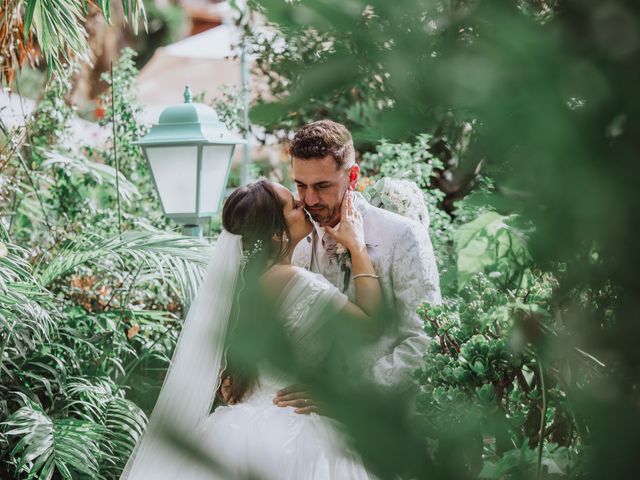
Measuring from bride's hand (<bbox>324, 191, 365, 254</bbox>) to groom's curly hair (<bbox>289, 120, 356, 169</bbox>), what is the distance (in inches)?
6.1

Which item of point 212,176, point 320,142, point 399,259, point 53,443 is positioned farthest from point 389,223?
point 53,443

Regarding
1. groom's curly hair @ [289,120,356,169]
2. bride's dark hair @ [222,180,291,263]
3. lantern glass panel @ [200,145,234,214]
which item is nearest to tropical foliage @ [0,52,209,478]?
lantern glass panel @ [200,145,234,214]

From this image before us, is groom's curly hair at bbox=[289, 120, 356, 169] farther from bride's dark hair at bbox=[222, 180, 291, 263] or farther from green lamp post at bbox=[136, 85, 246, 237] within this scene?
green lamp post at bbox=[136, 85, 246, 237]

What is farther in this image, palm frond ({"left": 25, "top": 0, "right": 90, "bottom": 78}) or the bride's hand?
palm frond ({"left": 25, "top": 0, "right": 90, "bottom": 78})

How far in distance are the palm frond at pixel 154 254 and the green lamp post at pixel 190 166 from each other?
186mm

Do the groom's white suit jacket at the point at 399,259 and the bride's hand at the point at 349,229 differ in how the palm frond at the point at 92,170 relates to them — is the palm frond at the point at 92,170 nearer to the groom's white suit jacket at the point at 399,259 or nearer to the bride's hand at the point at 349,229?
the groom's white suit jacket at the point at 399,259

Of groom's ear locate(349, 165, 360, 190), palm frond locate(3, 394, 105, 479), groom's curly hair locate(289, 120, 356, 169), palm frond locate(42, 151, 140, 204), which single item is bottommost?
palm frond locate(3, 394, 105, 479)

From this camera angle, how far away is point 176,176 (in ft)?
13.9

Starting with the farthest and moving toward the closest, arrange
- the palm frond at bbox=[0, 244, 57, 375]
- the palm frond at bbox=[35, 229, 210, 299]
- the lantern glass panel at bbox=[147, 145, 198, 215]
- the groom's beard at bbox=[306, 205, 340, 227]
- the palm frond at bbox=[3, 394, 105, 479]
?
1. the palm frond at bbox=[35, 229, 210, 299]
2. the lantern glass panel at bbox=[147, 145, 198, 215]
3. the palm frond at bbox=[0, 244, 57, 375]
4. the palm frond at bbox=[3, 394, 105, 479]
5. the groom's beard at bbox=[306, 205, 340, 227]

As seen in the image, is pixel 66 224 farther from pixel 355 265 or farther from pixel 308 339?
pixel 308 339

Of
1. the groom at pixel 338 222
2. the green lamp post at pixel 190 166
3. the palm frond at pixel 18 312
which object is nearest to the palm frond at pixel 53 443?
the palm frond at pixel 18 312

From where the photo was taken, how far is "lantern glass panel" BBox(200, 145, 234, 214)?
4.23 m

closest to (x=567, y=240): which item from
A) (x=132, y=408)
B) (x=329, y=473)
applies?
(x=329, y=473)

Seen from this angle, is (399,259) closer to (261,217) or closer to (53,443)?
(261,217)
